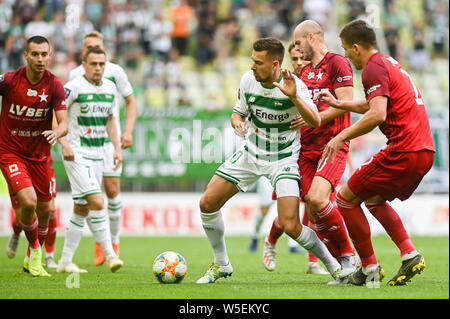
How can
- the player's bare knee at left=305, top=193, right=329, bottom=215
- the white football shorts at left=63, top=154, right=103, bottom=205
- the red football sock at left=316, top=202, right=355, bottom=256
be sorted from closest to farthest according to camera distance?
the player's bare knee at left=305, top=193, right=329, bottom=215, the red football sock at left=316, top=202, right=355, bottom=256, the white football shorts at left=63, top=154, right=103, bottom=205

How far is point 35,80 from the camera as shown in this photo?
952 cm

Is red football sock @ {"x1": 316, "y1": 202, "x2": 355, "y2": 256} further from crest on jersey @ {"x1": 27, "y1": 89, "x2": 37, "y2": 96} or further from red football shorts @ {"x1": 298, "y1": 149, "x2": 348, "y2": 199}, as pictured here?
crest on jersey @ {"x1": 27, "y1": 89, "x2": 37, "y2": 96}

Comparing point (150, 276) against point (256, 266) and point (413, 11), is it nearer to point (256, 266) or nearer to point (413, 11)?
point (256, 266)

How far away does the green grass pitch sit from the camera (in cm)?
723

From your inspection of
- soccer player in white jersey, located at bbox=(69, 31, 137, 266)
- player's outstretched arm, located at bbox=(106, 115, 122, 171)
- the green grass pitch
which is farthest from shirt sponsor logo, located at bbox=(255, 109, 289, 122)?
Answer: soccer player in white jersey, located at bbox=(69, 31, 137, 266)

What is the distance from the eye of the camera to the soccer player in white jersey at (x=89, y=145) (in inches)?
392

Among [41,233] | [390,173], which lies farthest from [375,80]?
[41,233]

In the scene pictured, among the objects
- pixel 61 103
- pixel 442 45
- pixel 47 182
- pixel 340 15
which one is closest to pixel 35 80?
pixel 61 103

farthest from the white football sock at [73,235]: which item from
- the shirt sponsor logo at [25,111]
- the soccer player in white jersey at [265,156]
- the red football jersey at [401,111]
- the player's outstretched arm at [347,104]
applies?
the red football jersey at [401,111]

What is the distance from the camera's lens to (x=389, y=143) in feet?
25.6

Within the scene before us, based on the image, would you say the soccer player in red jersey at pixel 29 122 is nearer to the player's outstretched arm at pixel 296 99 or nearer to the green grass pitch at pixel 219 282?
the green grass pitch at pixel 219 282

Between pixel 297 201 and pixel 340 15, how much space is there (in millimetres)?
15839
